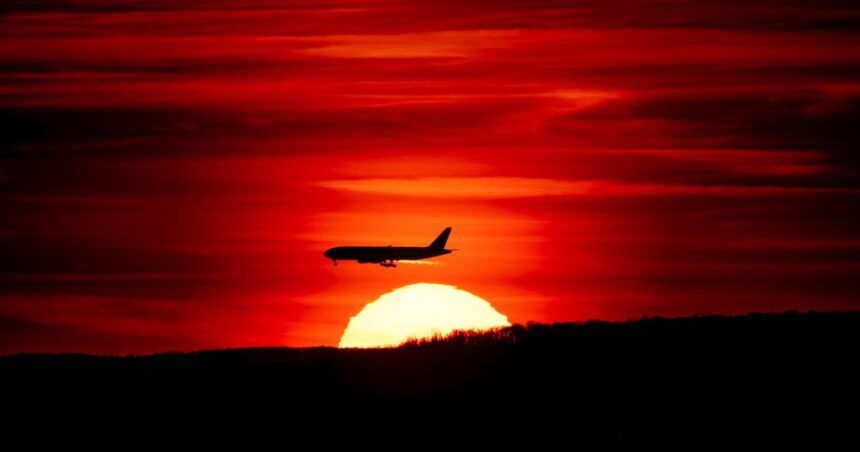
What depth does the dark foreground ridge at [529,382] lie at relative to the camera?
38000 mm

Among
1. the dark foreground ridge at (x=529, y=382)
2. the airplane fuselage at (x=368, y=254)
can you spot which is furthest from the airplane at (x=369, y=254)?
the dark foreground ridge at (x=529, y=382)

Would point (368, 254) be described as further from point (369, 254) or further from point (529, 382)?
point (529, 382)

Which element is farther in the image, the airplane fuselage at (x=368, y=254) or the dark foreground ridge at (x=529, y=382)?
the airplane fuselage at (x=368, y=254)

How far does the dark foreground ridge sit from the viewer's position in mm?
38000

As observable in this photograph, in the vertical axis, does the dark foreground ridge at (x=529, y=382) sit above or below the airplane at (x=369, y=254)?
below

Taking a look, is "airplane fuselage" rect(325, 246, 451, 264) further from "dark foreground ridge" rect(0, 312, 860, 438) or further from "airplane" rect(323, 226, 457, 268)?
"dark foreground ridge" rect(0, 312, 860, 438)

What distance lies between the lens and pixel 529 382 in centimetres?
4116

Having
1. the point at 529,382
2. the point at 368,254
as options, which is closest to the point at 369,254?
the point at 368,254

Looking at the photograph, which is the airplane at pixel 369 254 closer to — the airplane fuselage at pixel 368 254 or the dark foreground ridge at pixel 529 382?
the airplane fuselage at pixel 368 254

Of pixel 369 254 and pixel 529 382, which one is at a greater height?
pixel 369 254

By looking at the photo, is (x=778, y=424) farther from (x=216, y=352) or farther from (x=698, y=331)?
(x=216, y=352)

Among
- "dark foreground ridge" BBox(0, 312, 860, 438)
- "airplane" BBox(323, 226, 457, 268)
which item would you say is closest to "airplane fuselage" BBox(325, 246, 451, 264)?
"airplane" BBox(323, 226, 457, 268)

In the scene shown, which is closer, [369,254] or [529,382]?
[529,382]

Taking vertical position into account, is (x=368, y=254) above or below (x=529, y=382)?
above
